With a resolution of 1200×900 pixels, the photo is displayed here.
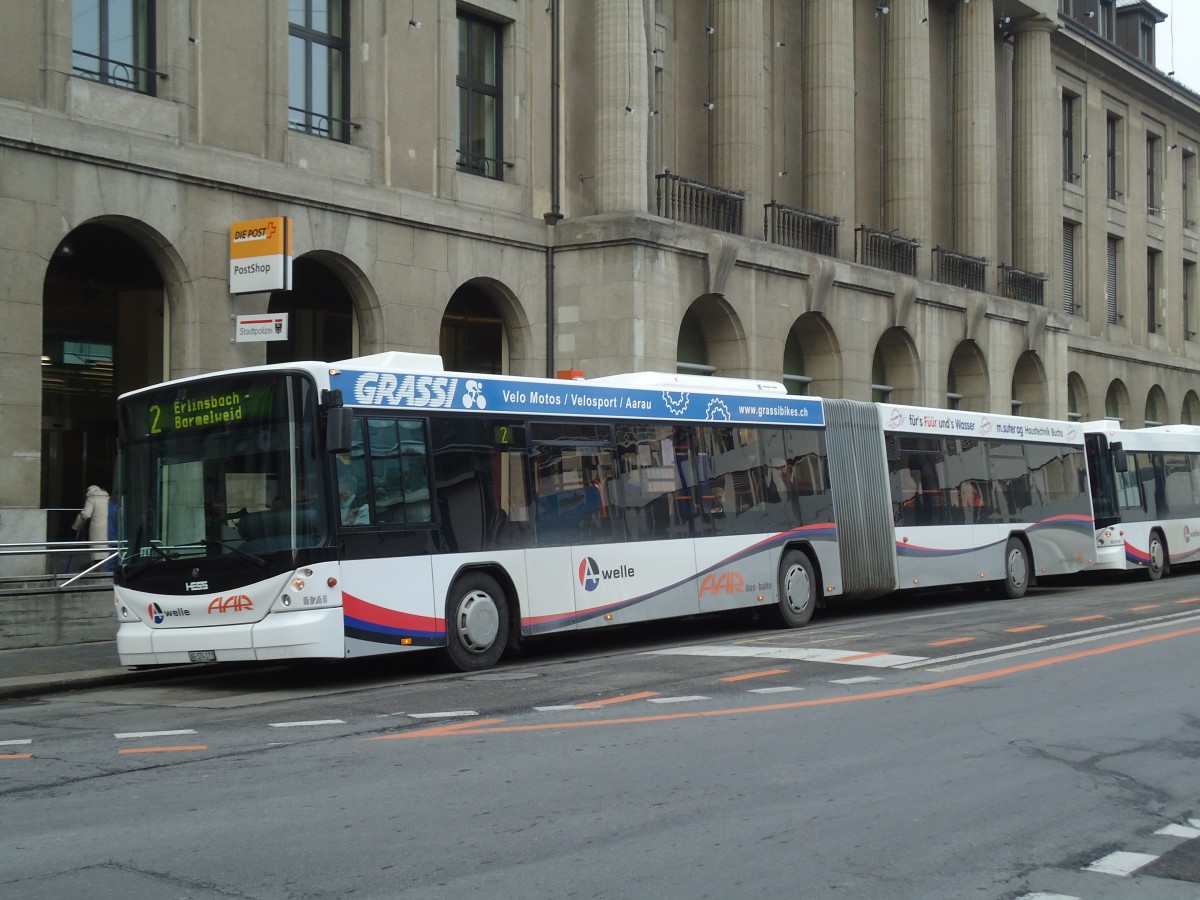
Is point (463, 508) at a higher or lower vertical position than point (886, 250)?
lower

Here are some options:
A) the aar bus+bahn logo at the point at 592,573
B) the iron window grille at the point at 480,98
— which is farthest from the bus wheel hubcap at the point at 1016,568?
the iron window grille at the point at 480,98

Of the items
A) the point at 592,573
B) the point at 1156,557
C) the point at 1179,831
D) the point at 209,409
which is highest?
the point at 209,409

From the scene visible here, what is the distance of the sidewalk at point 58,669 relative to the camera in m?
14.0

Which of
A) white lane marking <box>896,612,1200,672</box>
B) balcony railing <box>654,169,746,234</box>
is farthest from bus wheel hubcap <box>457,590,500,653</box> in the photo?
balcony railing <box>654,169,746,234</box>

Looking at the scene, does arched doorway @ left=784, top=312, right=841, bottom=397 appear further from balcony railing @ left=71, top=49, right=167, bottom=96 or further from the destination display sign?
the destination display sign

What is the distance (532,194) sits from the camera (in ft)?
90.0

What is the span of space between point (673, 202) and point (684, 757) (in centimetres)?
2096

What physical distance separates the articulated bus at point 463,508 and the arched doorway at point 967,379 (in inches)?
746

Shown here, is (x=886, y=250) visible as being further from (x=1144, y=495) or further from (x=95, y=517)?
(x=95, y=517)

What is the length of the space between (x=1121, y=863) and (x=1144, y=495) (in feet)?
81.4

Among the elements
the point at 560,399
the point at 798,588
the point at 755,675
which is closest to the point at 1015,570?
the point at 798,588

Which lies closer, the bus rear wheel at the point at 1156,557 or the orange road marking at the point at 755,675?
the orange road marking at the point at 755,675

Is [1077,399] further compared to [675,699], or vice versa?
[1077,399]

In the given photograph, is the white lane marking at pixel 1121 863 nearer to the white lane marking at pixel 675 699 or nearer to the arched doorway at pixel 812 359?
the white lane marking at pixel 675 699
